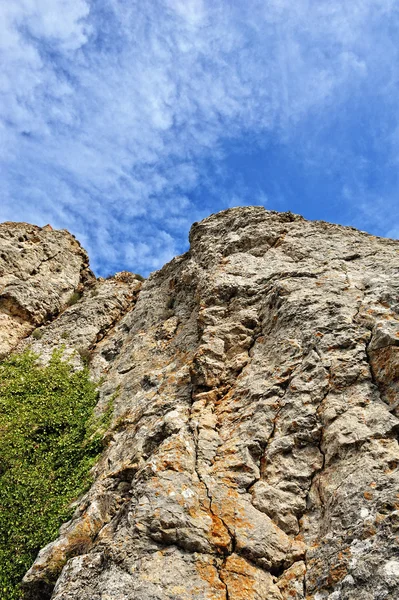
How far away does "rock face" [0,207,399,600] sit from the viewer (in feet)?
20.3

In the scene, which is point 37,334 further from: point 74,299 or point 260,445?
point 260,445

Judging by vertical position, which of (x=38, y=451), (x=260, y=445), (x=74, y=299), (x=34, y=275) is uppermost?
(x=74, y=299)

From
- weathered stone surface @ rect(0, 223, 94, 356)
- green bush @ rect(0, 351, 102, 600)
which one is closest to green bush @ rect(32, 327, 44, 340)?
weathered stone surface @ rect(0, 223, 94, 356)

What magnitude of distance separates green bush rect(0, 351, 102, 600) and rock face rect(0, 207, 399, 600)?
0.82m

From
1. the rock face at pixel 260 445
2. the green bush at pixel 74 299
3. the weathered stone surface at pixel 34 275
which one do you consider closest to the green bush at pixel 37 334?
the weathered stone surface at pixel 34 275

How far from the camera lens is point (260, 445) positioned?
820 cm

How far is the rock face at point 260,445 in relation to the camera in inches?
244

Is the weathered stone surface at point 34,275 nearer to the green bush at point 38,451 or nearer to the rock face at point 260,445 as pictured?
the green bush at point 38,451

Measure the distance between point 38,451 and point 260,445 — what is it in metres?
7.83

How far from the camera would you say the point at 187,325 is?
47.7 feet

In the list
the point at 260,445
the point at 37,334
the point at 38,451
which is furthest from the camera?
the point at 37,334

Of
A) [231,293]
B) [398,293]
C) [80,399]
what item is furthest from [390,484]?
[80,399]

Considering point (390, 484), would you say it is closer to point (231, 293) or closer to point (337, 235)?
point (231, 293)

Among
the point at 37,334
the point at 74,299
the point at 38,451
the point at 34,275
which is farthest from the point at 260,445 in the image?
the point at 34,275
